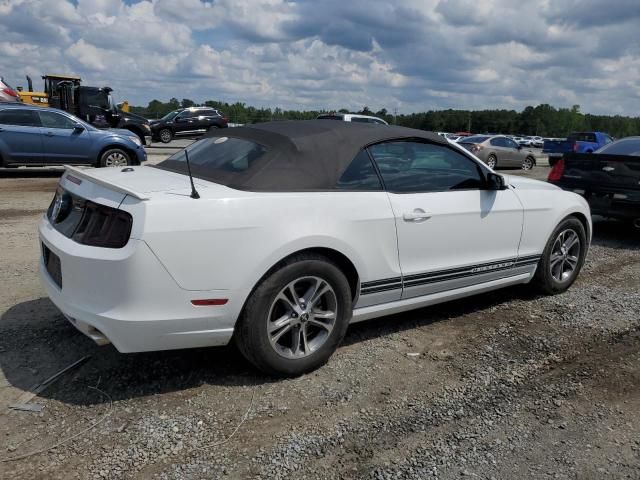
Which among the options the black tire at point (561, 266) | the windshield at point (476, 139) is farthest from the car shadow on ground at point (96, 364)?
the windshield at point (476, 139)

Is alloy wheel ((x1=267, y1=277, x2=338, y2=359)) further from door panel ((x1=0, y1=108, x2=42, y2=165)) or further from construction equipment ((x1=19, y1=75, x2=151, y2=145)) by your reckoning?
construction equipment ((x1=19, y1=75, x2=151, y2=145))

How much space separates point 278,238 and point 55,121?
1089cm

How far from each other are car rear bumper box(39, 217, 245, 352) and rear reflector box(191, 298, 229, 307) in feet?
0.05

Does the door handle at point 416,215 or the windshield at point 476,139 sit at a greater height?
the windshield at point 476,139

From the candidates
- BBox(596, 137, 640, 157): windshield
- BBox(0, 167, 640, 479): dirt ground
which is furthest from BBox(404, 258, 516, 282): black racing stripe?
BBox(596, 137, 640, 157): windshield

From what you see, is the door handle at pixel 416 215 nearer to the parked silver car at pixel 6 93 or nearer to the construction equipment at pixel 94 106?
the parked silver car at pixel 6 93

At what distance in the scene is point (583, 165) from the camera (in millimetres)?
7762

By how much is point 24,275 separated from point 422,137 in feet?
12.4

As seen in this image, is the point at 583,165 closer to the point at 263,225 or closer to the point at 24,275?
the point at 263,225

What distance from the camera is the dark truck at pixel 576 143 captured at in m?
22.8

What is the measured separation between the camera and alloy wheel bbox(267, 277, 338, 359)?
3.20m

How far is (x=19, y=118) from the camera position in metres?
11.7

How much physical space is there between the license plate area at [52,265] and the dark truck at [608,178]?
22.8 feet

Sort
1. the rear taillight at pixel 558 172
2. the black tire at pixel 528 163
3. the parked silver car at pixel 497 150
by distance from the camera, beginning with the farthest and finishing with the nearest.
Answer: the black tire at pixel 528 163, the parked silver car at pixel 497 150, the rear taillight at pixel 558 172
